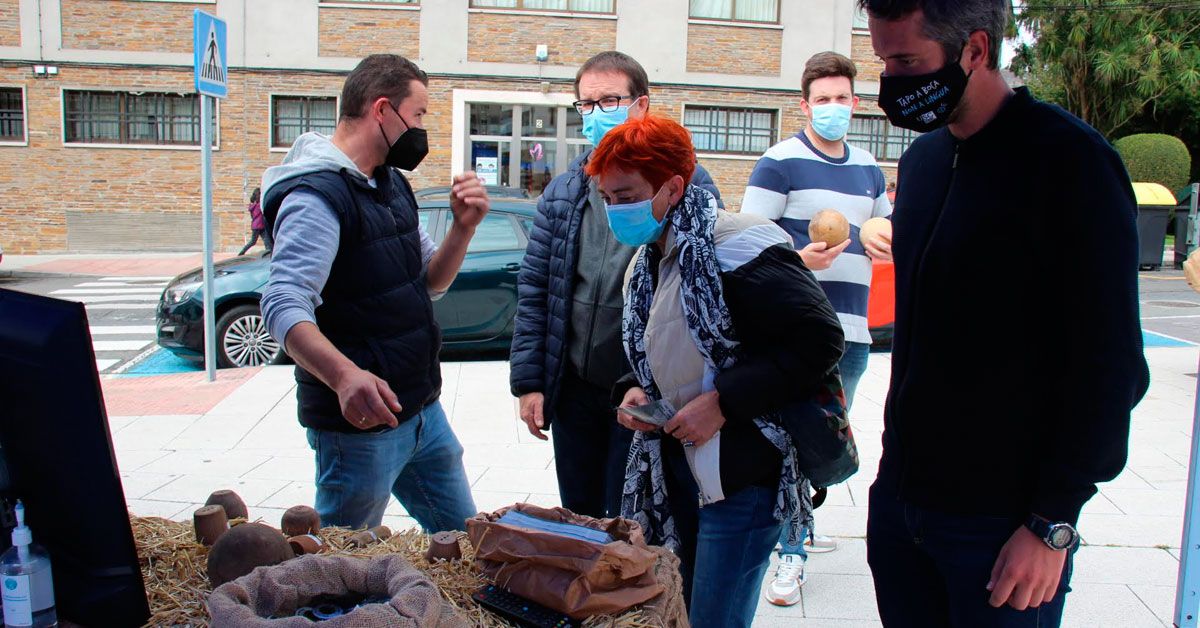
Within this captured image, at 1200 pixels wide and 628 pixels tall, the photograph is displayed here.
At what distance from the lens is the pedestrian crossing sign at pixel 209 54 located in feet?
23.7

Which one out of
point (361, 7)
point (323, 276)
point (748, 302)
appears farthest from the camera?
point (361, 7)

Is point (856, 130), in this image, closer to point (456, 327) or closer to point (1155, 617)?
point (456, 327)

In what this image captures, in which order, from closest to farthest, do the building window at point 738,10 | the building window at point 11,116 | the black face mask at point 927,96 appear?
1. the black face mask at point 927,96
2. the building window at point 11,116
3. the building window at point 738,10

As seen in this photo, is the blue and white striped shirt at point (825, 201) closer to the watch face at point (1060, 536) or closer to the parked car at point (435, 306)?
the watch face at point (1060, 536)

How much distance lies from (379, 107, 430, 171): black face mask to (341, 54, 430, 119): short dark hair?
0.06 metres

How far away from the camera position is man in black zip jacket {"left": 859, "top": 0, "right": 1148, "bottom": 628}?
→ 5.26 ft

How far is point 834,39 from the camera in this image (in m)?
22.4

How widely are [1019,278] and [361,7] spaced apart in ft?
70.8

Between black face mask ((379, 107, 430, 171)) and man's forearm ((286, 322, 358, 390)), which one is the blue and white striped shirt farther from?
man's forearm ((286, 322, 358, 390))

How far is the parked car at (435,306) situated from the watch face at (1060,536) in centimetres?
695

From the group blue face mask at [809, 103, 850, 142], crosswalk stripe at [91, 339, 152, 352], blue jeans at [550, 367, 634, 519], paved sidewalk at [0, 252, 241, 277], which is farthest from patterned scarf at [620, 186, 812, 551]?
paved sidewalk at [0, 252, 241, 277]

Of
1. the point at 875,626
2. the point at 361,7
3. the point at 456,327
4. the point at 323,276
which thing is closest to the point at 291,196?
the point at 323,276

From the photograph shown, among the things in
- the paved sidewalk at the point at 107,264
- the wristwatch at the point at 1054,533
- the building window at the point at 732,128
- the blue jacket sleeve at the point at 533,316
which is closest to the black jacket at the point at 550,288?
the blue jacket sleeve at the point at 533,316

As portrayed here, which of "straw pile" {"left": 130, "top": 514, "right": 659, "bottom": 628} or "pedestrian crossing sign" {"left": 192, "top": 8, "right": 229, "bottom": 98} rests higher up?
"pedestrian crossing sign" {"left": 192, "top": 8, "right": 229, "bottom": 98}
